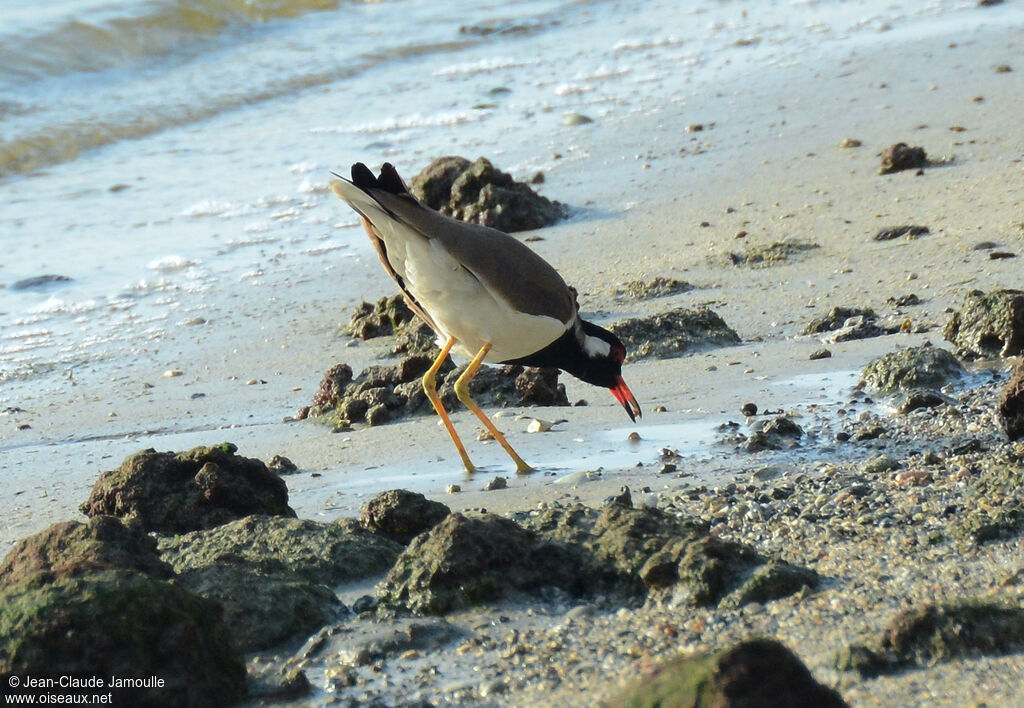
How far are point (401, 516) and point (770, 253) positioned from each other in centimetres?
376

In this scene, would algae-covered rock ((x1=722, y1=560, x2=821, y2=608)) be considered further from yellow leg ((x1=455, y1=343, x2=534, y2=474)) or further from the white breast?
the white breast

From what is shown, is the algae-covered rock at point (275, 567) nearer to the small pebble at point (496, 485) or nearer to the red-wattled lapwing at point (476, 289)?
the small pebble at point (496, 485)

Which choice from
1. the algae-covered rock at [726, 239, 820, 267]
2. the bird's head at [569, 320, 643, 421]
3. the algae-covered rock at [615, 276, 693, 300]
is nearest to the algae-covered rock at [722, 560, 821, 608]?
the bird's head at [569, 320, 643, 421]

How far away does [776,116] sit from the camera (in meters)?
10.2

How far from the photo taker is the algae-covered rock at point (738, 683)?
2.34 metres

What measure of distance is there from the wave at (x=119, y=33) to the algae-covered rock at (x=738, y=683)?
41.8 feet

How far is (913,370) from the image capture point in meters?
4.91

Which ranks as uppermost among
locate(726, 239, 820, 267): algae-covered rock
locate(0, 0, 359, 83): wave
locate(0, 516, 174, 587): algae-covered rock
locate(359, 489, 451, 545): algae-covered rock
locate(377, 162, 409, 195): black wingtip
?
locate(0, 0, 359, 83): wave

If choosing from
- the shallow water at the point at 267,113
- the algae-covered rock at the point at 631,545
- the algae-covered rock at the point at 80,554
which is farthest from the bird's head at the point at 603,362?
the shallow water at the point at 267,113

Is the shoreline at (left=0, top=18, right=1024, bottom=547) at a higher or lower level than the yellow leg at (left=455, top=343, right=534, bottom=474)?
lower

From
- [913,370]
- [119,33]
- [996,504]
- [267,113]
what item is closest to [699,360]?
[913,370]

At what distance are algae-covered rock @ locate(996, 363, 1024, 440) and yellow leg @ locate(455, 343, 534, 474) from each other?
63.3 inches

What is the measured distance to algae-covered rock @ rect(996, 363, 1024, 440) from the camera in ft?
13.3

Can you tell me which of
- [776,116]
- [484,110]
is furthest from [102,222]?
[776,116]
